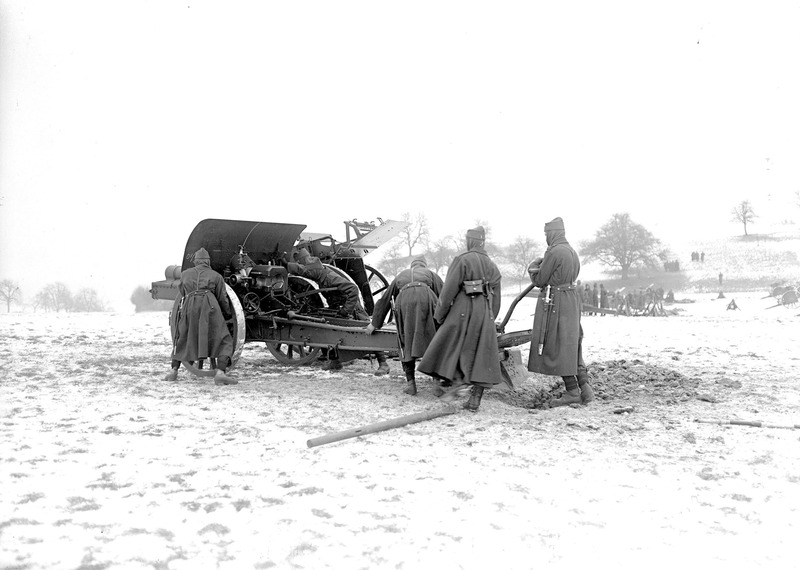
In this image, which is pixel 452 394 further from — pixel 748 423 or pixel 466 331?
pixel 748 423

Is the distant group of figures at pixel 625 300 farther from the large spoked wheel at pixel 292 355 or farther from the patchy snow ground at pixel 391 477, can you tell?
the patchy snow ground at pixel 391 477

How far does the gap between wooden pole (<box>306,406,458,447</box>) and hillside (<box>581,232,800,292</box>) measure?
2430cm

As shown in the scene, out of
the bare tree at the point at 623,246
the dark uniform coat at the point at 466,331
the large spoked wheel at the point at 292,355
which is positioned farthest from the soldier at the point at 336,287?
the bare tree at the point at 623,246

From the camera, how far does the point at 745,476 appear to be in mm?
3572

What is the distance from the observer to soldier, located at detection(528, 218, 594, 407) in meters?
5.54

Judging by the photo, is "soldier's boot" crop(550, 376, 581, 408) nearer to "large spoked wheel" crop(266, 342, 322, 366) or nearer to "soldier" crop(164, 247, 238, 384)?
"soldier" crop(164, 247, 238, 384)

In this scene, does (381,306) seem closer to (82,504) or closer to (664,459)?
(664,459)

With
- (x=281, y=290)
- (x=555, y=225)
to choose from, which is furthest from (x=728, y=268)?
(x=555, y=225)

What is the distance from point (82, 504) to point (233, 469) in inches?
31.9

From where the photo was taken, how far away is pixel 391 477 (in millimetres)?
3588

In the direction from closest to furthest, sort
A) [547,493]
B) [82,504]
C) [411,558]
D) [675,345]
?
[411,558]
[82,504]
[547,493]
[675,345]

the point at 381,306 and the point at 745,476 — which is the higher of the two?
the point at 381,306

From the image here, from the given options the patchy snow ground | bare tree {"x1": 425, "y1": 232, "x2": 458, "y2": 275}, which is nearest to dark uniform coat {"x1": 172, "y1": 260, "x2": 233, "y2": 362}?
the patchy snow ground

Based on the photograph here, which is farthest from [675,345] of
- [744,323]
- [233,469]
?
[233,469]
